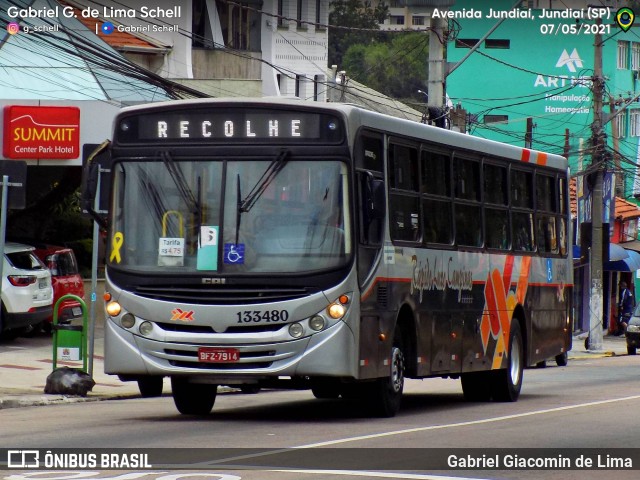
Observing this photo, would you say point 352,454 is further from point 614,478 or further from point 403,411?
point 403,411

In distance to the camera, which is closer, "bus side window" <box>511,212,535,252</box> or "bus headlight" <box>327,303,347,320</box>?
"bus headlight" <box>327,303,347,320</box>

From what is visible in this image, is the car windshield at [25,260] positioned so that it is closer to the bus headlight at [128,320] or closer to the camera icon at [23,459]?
the bus headlight at [128,320]

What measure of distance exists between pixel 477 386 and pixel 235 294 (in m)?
6.30

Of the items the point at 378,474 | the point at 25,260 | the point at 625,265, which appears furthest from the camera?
the point at 625,265

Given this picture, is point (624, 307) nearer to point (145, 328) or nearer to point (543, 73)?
point (543, 73)

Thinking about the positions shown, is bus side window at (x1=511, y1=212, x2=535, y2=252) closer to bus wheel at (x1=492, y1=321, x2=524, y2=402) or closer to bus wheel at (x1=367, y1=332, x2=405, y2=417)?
bus wheel at (x1=492, y1=321, x2=524, y2=402)

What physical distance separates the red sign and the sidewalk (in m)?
3.56

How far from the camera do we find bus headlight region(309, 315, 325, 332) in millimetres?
14031

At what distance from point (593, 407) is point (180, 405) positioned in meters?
5.13

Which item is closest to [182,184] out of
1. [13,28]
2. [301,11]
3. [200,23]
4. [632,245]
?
[13,28]

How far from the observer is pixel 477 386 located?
19.4 m

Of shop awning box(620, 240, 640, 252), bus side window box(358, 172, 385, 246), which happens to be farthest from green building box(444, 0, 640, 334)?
bus side window box(358, 172, 385, 246)

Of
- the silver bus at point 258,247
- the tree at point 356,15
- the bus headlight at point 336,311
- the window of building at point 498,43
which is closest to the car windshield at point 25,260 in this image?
the silver bus at point 258,247

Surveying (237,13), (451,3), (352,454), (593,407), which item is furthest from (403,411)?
(237,13)
